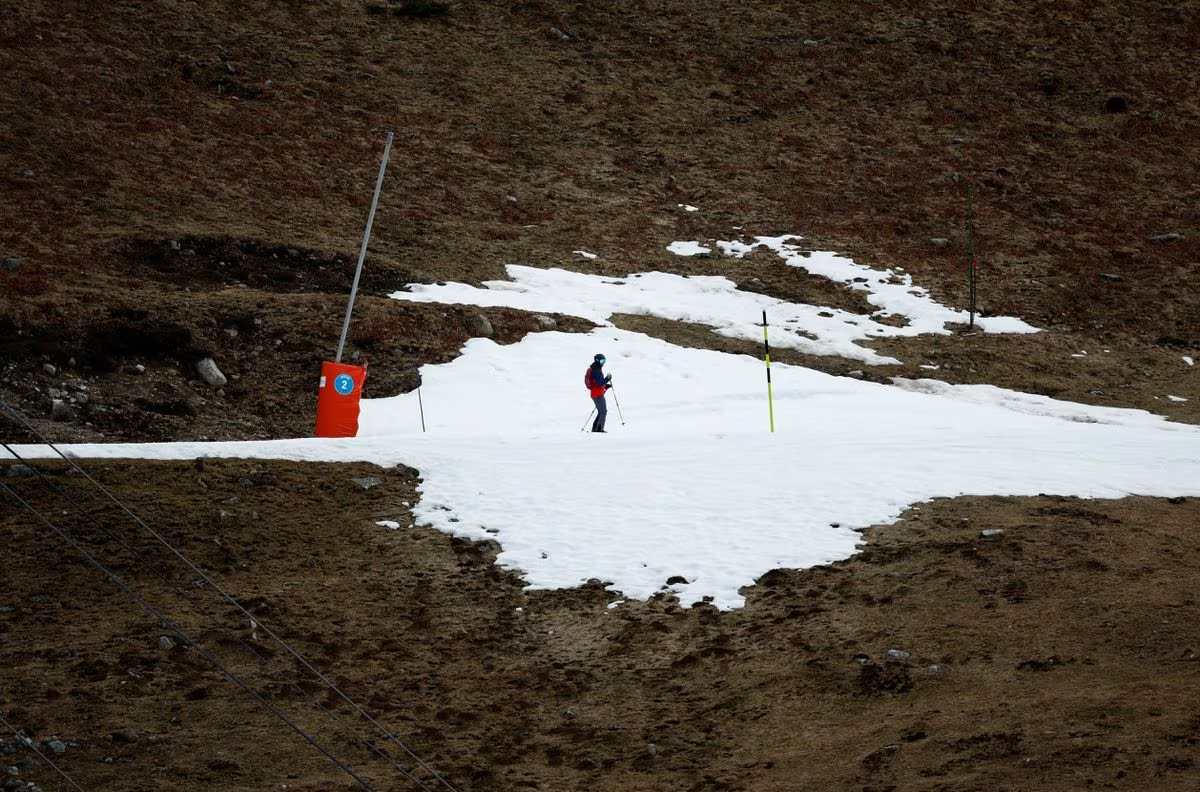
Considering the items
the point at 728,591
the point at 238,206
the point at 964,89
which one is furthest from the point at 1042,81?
the point at 728,591

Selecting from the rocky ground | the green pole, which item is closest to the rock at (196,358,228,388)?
the rocky ground

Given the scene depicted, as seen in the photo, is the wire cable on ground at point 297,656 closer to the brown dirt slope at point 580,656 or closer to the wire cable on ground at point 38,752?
the brown dirt slope at point 580,656

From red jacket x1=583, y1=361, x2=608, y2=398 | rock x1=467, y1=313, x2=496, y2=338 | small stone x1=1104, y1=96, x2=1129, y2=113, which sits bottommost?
rock x1=467, y1=313, x2=496, y2=338

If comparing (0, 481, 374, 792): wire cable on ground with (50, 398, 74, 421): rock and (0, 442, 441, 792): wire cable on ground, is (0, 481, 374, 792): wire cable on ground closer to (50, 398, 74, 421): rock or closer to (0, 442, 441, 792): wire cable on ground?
(0, 442, 441, 792): wire cable on ground

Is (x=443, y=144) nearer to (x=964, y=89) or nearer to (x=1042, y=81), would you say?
(x=964, y=89)

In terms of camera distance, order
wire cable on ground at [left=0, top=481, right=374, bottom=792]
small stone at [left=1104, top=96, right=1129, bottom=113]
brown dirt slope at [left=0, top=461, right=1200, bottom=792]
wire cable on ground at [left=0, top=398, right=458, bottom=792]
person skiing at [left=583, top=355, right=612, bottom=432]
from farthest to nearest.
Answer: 1. small stone at [left=1104, top=96, right=1129, bottom=113]
2. person skiing at [left=583, top=355, right=612, bottom=432]
3. wire cable on ground at [left=0, top=398, right=458, bottom=792]
4. brown dirt slope at [left=0, top=461, right=1200, bottom=792]
5. wire cable on ground at [left=0, top=481, right=374, bottom=792]

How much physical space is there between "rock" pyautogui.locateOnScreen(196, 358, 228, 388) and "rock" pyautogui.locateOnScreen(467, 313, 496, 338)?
18.7ft

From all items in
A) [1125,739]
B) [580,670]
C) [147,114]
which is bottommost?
[580,670]

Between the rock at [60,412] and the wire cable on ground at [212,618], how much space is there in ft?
14.2

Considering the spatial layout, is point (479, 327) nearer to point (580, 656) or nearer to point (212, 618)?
point (212, 618)

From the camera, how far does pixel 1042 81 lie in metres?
43.9

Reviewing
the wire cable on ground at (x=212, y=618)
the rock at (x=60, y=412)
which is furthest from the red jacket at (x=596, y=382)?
the wire cable on ground at (x=212, y=618)

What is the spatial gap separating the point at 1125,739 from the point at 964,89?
38.0 m

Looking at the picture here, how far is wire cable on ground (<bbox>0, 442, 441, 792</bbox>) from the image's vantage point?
32.6 feet
